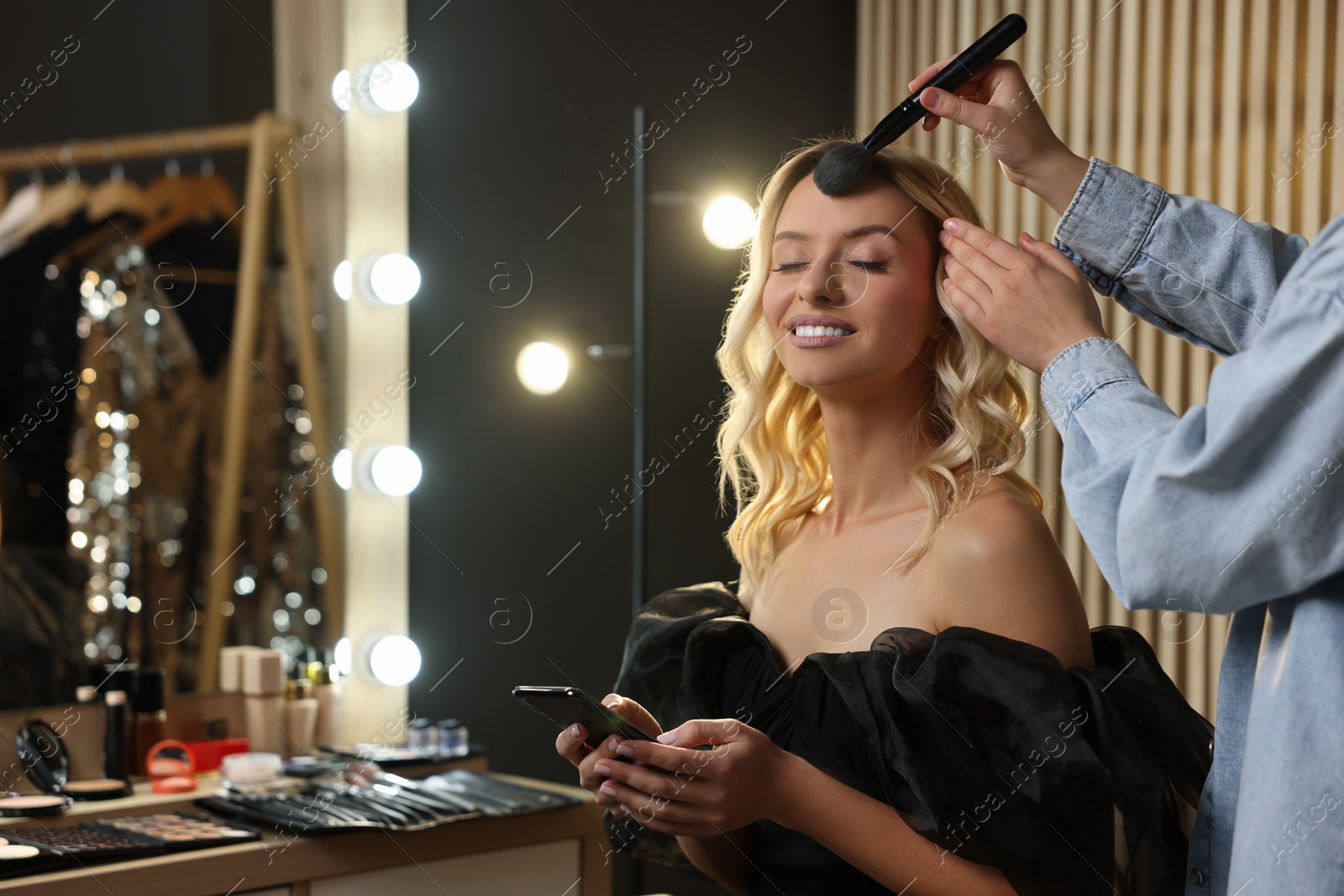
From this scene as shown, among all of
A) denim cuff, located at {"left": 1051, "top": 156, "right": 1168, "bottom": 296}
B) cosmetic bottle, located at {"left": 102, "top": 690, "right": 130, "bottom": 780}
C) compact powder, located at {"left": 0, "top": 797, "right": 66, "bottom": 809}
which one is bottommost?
compact powder, located at {"left": 0, "top": 797, "right": 66, "bottom": 809}

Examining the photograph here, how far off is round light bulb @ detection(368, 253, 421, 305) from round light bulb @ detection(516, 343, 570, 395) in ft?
→ 0.91

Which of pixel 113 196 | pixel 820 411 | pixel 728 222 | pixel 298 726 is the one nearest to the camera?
pixel 820 411

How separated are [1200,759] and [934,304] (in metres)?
0.59

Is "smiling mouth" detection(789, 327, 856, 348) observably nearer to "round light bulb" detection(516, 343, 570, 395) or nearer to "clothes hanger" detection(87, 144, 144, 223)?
"round light bulb" detection(516, 343, 570, 395)

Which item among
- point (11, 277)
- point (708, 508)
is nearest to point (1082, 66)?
point (708, 508)

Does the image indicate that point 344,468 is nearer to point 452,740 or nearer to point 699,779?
point 452,740

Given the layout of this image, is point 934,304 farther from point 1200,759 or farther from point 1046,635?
point 1200,759

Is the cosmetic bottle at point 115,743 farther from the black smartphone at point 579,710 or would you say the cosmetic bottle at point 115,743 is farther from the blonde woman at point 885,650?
the black smartphone at point 579,710

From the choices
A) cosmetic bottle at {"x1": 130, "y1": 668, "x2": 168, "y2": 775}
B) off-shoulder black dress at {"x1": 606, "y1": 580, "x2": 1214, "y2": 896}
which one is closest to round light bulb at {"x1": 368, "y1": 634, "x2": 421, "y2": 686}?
cosmetic bottle at {"x1": 130, "y1": 668, "x2": 168, "y2": 775}

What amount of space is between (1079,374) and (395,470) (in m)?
1.85

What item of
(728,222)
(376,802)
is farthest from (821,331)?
(728,222)

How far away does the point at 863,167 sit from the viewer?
4.50ft

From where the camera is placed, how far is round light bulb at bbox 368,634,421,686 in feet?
8.11

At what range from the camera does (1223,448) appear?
2.43 ft
